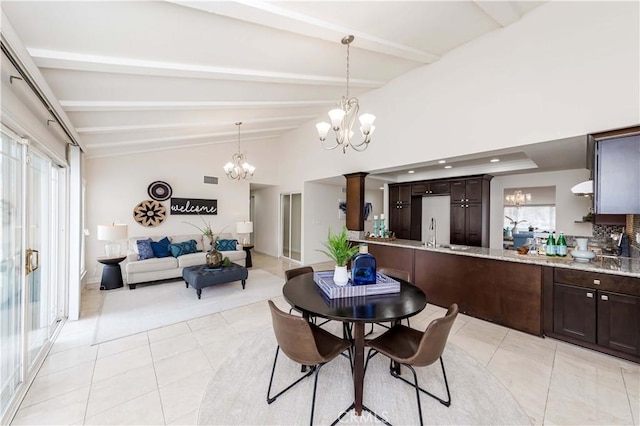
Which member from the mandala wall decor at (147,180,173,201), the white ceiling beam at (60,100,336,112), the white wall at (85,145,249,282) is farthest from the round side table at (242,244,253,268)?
the white ceiling beam at (60,100,336,112)

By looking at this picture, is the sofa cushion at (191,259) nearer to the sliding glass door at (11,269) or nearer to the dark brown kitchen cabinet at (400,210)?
the sliding glass door at (11,269)

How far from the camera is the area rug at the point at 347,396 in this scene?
1757mm

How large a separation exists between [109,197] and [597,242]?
31.0 feet

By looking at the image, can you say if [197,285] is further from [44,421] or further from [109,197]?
[109,197]

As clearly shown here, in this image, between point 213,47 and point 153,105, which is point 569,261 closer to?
point 213,47

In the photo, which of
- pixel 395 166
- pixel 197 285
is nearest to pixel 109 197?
pixel 197 285

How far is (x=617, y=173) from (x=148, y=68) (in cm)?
461

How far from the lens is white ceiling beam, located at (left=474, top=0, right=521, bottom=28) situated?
2494 millimetres

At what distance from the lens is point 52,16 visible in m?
1.64

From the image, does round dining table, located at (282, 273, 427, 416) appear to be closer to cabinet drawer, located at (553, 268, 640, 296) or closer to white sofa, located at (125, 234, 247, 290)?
cabinet drawer, located at (553, 268, 640, 296)

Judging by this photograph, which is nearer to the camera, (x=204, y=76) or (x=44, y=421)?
(x=44, y=421)

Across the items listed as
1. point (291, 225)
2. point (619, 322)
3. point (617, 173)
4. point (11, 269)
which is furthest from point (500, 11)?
point (291, 225)

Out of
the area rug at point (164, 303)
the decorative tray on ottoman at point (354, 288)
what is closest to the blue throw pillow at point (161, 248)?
the area rug at point (164, 303)

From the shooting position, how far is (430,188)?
6133mm
